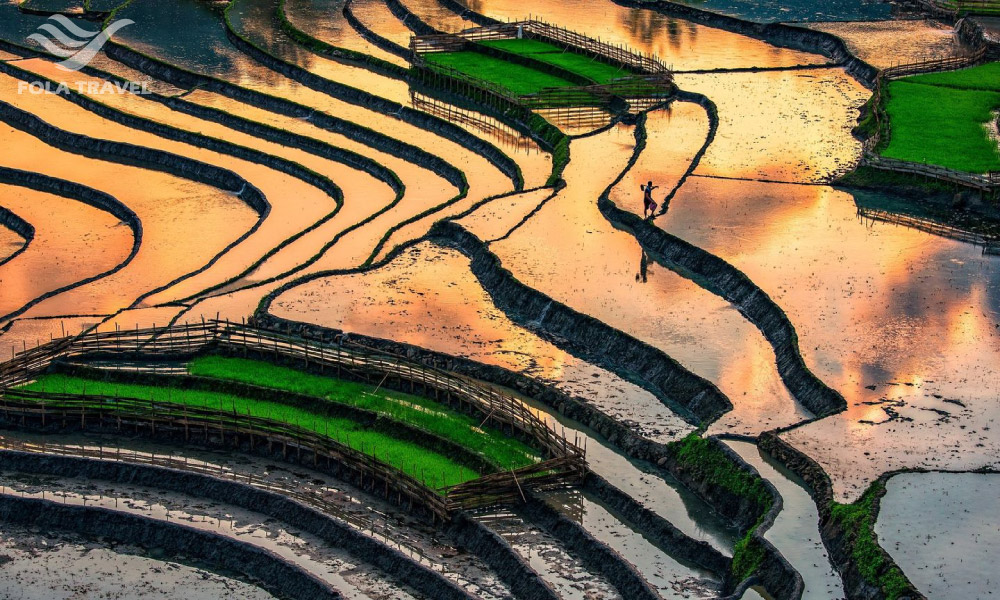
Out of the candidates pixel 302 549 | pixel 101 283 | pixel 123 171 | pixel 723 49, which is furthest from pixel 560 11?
pixel 302 549

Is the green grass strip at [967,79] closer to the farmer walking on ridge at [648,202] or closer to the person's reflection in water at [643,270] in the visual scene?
the farmer walking on ridge at [648,202]

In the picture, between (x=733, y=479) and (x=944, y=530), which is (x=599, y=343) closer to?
(x=733, y=479)

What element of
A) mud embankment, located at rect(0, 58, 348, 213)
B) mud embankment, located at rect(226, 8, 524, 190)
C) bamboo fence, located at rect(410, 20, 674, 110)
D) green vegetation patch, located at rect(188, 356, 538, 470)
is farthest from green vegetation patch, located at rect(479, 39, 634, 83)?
green vegetation patch, located at rect(188, 356, 538, 470)

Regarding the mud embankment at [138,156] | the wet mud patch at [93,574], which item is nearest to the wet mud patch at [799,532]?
the wet mud patch at [93,574]

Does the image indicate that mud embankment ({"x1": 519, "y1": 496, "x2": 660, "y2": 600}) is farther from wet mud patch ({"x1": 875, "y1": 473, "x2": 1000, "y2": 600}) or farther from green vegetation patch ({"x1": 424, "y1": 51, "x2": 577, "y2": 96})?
green vegetation patch ({"x1": 424, "y1": 51, "x2": 577, "y2": 96})

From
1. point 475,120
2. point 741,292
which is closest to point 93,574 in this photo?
point 741,292
